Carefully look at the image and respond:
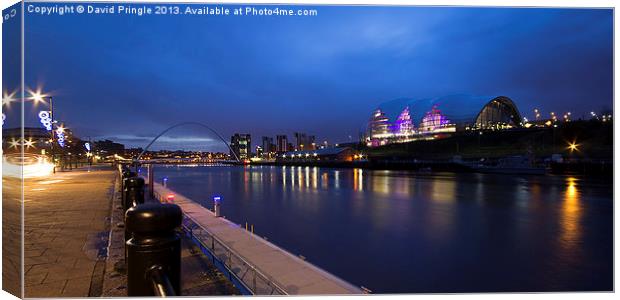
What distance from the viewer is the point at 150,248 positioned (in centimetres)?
222

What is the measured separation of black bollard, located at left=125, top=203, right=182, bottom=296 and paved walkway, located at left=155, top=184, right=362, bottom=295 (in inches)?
116

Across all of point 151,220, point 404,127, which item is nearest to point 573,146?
point 404,127

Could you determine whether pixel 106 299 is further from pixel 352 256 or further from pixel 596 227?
pixel 596 227

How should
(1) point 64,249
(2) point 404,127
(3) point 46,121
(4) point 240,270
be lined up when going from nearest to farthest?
(4) point 240,270 → (1) point 64,249 → (3) point 46,121 → (2) point 404,127

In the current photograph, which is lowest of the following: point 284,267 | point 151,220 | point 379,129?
point 284,267

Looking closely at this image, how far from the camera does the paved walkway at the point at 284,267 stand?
17.1 ft

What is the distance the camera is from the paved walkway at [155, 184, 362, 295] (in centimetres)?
522

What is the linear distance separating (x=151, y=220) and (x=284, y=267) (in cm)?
433

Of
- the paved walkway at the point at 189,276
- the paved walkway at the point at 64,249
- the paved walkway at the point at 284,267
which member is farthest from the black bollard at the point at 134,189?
the paved walkway at the point at 284,267

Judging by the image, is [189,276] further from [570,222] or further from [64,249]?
[570,222]

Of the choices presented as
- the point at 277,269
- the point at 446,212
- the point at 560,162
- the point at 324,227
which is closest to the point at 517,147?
the point at 560,162

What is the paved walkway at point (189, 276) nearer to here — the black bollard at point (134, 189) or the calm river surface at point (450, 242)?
the black bollard at point (134, 189)

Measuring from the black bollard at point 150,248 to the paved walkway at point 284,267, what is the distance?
116 inches

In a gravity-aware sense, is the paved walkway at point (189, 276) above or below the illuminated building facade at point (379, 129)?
below
